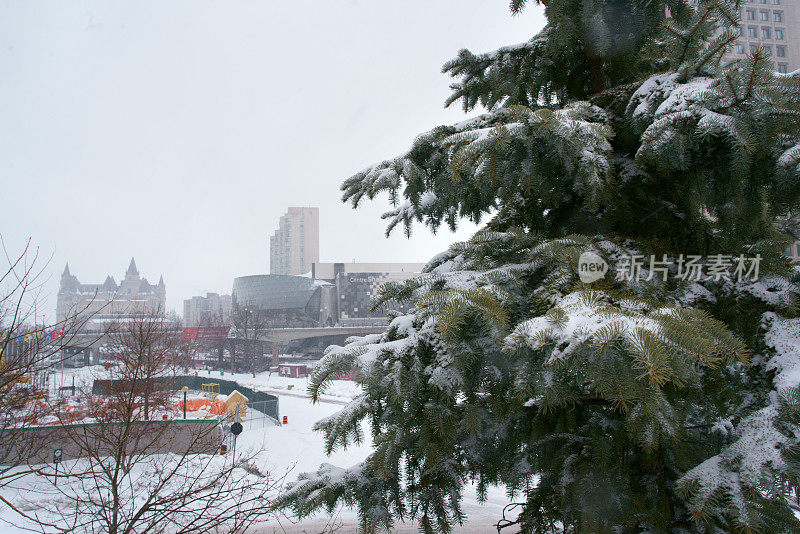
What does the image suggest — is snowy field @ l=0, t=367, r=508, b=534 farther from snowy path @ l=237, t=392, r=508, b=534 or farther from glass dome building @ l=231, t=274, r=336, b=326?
glass dome building @ l=231, t=274, r=336, b=326

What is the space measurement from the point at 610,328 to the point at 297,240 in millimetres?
150866

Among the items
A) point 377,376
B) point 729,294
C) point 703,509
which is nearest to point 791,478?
point 703,509

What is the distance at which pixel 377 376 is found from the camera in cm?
204

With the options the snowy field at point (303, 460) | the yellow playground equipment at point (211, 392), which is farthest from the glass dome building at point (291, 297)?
the snowy field at point (303, 460)

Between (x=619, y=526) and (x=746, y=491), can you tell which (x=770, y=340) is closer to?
(x=746, y=491)

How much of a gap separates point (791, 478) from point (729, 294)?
1.35 metres

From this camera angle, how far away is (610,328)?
54.8 inches
